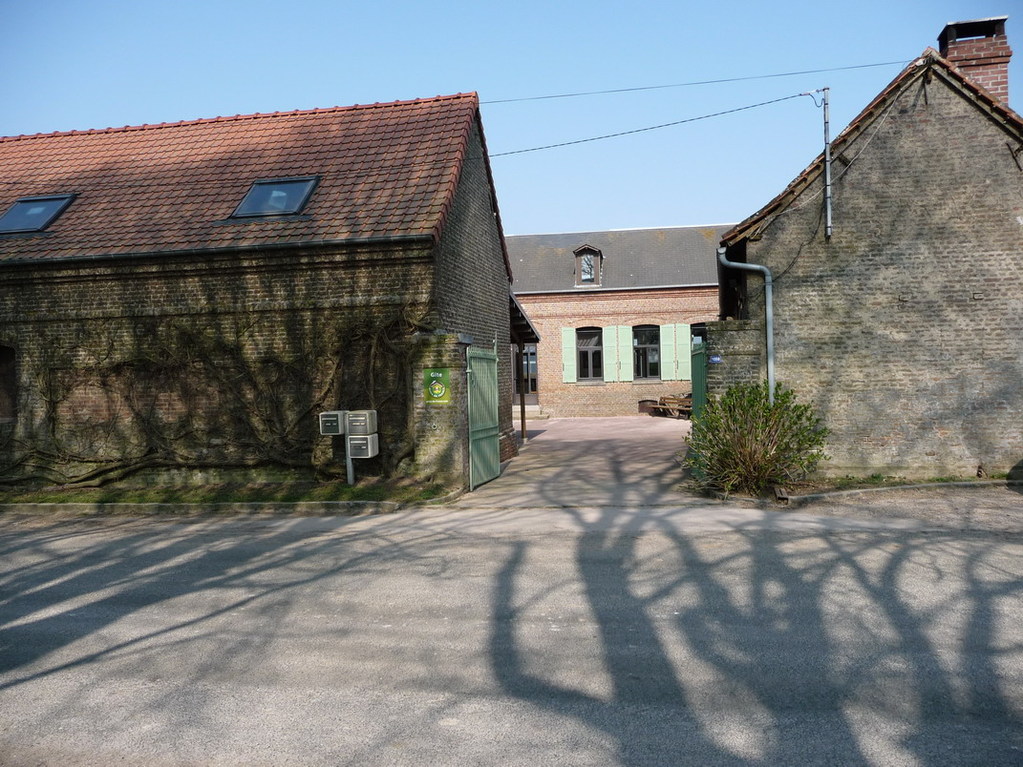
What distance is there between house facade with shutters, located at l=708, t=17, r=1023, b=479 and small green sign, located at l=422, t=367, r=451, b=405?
401 cm

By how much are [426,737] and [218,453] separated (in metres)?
10.1

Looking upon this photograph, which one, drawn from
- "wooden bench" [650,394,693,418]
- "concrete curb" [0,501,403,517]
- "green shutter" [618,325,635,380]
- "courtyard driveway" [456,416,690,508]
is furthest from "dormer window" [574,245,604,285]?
"concrete curb" [0,501,403,517]

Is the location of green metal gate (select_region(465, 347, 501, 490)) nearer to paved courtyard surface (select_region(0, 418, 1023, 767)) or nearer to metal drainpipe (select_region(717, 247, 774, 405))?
paved courtyard surface (select_region(0, 418, 1023, 767))

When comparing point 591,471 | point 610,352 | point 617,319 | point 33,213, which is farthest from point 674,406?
point 33,213

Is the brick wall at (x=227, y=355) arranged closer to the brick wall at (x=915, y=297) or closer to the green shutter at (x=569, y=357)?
the brick wall at (x=915, y=297)

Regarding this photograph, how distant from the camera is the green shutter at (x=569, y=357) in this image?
32375mm

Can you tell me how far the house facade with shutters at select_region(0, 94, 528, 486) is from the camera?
12.4m

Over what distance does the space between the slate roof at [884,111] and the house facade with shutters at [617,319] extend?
1922 centimetres

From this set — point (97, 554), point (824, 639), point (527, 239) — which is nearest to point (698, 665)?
point (824, 639)

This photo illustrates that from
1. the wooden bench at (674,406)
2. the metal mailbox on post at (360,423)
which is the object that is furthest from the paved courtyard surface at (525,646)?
the wooden bench at (674,406)

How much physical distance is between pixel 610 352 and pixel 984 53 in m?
19.9

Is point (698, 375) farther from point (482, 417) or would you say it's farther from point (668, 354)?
point (668, 354)

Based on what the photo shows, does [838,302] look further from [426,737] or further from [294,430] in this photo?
[426,737]

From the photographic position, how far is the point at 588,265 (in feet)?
108
